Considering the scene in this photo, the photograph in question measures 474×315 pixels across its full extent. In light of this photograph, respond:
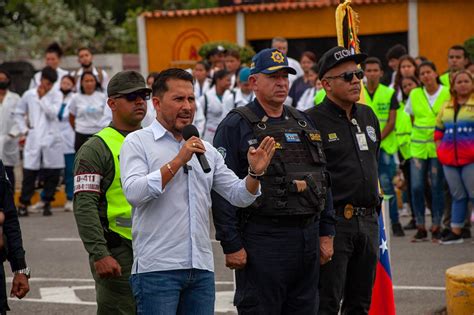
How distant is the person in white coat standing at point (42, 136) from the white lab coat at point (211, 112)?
2.58 meters

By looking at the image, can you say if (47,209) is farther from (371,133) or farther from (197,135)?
(197,135)

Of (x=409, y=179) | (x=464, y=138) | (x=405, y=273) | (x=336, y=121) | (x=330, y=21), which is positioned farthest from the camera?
(x=330, y=21)

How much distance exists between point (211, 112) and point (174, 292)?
1059cm

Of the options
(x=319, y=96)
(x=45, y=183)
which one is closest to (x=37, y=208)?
(x=45, y=183)

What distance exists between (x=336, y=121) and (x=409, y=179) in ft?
23.1

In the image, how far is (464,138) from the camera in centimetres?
1312

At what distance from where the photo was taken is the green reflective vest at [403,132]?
47.9 feet

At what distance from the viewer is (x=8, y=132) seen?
1753 centimetres

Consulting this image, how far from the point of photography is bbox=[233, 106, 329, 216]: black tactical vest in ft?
22.7

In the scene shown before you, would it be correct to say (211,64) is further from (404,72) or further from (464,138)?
(464,138)

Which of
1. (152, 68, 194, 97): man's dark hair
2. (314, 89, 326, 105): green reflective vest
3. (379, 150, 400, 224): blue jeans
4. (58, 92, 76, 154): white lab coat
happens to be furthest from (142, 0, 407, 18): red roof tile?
(152, 68, 194, 97): man's dark hair

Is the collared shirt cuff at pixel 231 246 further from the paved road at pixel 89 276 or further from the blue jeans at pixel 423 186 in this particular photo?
the blue jeans at pixel 423 186

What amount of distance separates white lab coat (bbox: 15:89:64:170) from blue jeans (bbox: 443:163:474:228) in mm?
6876

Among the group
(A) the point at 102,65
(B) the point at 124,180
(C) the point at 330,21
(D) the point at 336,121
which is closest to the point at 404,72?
(D) the point at 336,121
